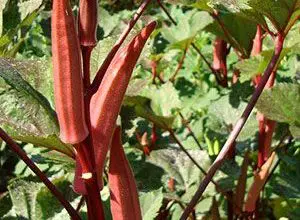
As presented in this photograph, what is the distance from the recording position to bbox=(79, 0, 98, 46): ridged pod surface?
740 millimetres

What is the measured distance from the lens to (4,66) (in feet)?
2.56

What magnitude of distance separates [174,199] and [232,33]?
47 centimetres

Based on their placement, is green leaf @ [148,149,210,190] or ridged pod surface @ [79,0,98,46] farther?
green leaf @ [148,149,210,190]

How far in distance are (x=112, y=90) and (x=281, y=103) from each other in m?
0.60

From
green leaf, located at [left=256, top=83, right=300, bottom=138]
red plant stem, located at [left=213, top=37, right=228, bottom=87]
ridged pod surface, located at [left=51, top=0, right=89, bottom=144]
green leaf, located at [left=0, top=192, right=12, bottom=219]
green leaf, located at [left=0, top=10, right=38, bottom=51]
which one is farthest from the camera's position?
red plant stem, located at [left=213, top=37, right=228, bottom=87]

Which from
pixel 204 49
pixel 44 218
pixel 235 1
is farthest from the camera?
pixel 204 49

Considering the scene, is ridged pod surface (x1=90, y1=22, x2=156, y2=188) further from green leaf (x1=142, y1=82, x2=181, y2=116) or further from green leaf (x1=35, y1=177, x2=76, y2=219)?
green leaf (x1=142, y1=82, x2=181, y2=116)

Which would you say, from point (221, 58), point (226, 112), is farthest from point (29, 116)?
point (221, 58)

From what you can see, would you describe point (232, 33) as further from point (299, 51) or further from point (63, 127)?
point (63, 127)

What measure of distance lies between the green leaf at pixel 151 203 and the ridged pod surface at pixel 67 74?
12.8 inches

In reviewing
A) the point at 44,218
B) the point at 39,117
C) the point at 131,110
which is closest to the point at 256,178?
the point at 131,110

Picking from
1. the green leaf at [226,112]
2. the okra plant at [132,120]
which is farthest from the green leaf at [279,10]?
the green leaf at [226,112]

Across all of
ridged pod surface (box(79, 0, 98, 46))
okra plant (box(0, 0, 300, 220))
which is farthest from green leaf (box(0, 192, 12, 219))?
ridged pod surface (box(79, 0, 98, 46))

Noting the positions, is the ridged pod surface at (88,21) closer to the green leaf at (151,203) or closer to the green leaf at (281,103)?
the green leaf at (151,203)
